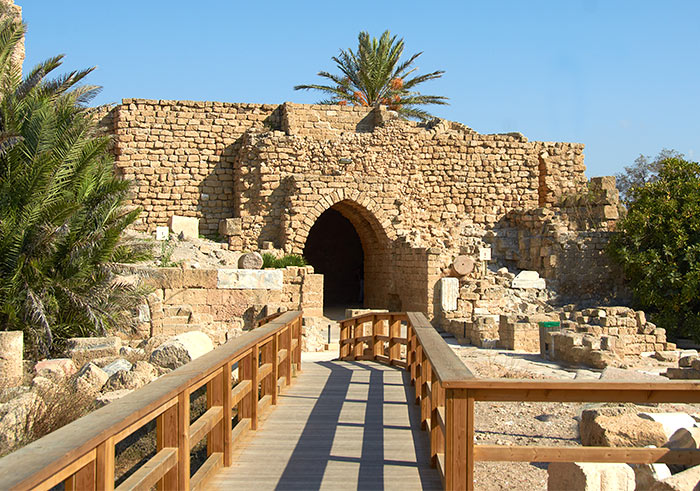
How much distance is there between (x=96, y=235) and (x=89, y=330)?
5.52 feet

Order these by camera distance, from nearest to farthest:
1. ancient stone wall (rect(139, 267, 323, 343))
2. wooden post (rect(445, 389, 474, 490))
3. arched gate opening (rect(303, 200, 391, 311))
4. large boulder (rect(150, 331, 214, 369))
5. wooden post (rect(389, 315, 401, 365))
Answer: wooden post (rect(445, 389, 474, 490)), wooden post (rect(389, 315, 401, 365)), large boulder (rect(150, 331, 214, 369)), ancient stone wall (rect(139, 267, 323, 343)), arched gate opening (rect(303, 200, 391, 311))

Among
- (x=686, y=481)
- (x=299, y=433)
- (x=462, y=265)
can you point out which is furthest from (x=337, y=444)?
(x=462, y=265)

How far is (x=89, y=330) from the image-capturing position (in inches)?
467

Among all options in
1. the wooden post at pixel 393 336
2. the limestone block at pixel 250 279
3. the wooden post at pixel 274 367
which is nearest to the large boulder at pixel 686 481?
the wooden post at pixel 274 367

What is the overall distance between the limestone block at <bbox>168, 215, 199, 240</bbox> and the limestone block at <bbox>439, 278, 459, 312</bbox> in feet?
21.9

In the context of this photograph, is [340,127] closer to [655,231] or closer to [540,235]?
[540,235]

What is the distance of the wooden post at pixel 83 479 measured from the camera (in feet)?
8.80

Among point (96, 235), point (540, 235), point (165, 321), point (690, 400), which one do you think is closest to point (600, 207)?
point (540, 235)

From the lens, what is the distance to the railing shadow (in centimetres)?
433

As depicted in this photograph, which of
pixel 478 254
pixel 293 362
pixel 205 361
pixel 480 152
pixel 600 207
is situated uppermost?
pixel 480 152

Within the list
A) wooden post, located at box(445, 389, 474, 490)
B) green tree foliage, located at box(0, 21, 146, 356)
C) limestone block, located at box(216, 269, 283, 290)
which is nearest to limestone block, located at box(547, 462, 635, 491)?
wooden post, located at box(445, 389, 474, 490)

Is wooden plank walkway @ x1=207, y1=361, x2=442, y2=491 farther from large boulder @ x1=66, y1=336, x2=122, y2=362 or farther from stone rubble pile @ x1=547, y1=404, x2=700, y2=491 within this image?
large boulder @ x1=66, y1=336, x2=122, y2=362

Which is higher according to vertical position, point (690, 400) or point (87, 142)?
point (87, 142)

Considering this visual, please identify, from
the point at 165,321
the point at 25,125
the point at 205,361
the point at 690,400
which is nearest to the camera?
the point at 690,400
